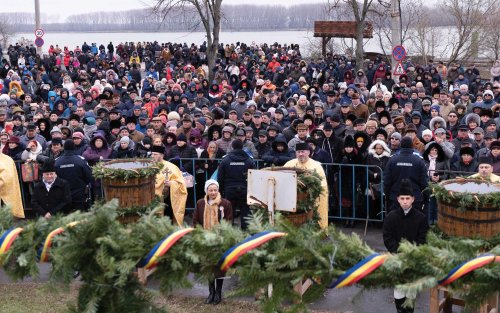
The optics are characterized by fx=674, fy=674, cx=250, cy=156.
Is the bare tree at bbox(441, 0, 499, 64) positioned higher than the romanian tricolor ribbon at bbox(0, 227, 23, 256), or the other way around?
the bare tree at bbox(441, 0, 499, 64)

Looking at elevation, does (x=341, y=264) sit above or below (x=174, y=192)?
above

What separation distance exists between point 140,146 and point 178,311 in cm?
485

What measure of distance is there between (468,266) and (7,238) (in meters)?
2.36

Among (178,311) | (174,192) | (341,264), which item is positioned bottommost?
(178,311)

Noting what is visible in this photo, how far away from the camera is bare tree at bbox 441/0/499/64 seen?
3425cm

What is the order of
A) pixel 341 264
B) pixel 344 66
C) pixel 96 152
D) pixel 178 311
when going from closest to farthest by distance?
pixel 341 264, pixel 178 311, pixel 96 152, pixel 344 66

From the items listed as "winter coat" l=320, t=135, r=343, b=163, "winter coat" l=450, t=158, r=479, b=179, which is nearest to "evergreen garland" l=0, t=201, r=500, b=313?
"winter coat" l=450, t=158, r=479, b=179

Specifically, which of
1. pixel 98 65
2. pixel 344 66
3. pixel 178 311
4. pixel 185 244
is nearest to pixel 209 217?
pixel 178 311

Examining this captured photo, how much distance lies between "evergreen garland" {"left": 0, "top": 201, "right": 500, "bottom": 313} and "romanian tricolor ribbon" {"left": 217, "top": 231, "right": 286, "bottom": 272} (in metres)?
0.03

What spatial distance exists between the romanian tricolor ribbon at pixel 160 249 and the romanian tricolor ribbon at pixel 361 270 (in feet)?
2.74

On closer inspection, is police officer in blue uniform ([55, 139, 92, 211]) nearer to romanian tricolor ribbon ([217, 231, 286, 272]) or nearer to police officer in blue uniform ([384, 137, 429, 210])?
police officer in blue uniform ([384, 137, 429, 210])

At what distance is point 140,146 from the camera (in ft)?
41.0

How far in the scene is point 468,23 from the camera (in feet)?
114

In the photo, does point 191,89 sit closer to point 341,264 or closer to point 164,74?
point 164,74
